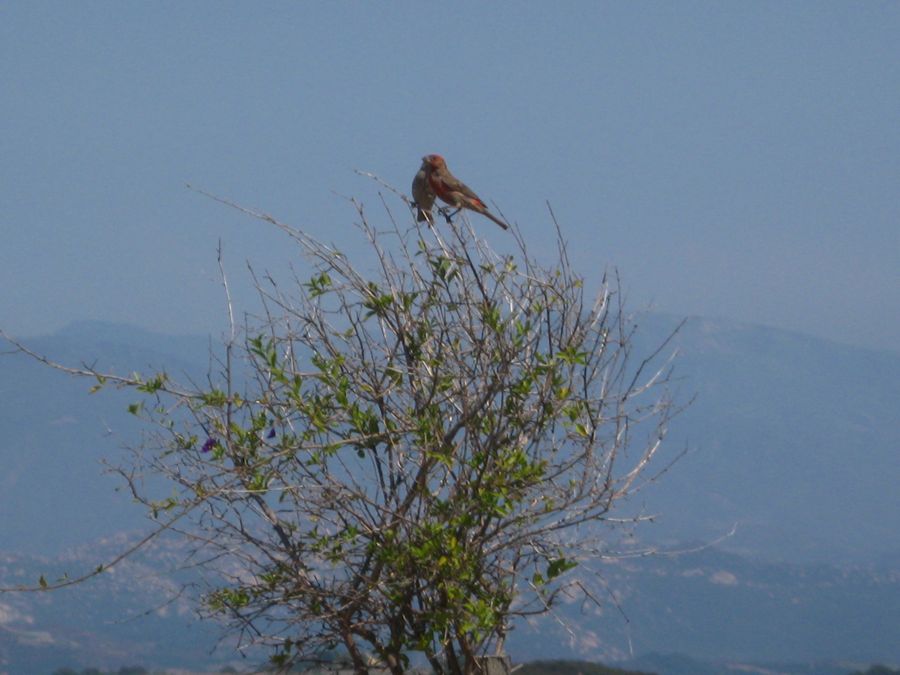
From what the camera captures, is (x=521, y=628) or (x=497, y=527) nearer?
(x=497, y=527)

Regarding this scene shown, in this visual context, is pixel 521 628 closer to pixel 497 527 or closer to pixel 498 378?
pixel 497 527

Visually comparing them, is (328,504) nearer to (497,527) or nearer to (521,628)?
(497,527)

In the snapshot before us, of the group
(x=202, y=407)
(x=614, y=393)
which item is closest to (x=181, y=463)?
(x=202, y=407)

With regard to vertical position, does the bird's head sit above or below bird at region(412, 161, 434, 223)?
above

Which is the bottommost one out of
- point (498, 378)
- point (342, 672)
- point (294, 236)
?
point (342, 672)

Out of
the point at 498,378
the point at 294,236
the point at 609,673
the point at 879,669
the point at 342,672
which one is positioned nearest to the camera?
the point at 498,378

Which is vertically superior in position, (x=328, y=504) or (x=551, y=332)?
(x=551, y=332)

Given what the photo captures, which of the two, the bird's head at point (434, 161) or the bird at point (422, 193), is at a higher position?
the bird's head at point (434, 161)

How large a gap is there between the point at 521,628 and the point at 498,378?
178 centimetres

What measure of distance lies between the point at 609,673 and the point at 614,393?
1137 centimetres

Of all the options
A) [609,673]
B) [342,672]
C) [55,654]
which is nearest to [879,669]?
[609,673]

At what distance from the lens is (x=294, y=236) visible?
8.77m

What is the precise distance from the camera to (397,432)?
8.36 m

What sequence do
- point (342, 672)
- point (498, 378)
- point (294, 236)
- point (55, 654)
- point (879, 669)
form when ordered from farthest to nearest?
point (55, 654), point (879, 669), point (342, 672), point (294, 236), point (498, 378)
